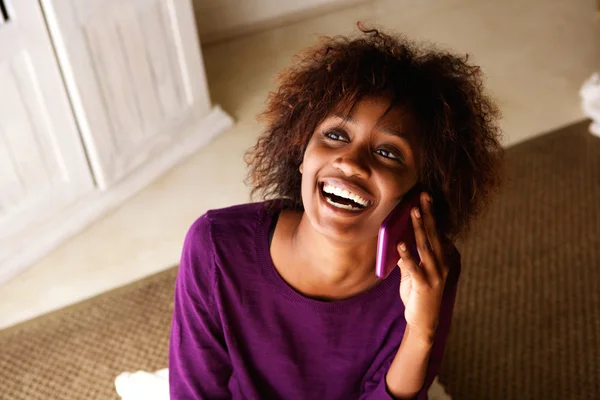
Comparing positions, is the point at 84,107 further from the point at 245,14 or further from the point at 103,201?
the point at 245,14

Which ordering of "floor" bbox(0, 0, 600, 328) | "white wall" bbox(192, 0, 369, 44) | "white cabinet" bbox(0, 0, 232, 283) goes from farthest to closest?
"white wall" bbox(192, 0, 369, 44) < "floor" bbox(0, 0, 600, 328) < "white cabinet" bbox(0, 0, 232, 283)

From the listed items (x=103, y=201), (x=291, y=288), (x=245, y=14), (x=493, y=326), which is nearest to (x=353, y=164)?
(x=291, y=288)

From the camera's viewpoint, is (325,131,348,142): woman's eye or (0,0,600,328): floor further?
(0,0,600,328): floor

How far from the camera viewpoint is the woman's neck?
108 cm

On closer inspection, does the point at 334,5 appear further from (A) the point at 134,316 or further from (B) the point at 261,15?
(A) the point at 134,316

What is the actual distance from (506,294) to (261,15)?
1.58m

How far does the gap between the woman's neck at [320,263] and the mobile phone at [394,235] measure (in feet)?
0.21

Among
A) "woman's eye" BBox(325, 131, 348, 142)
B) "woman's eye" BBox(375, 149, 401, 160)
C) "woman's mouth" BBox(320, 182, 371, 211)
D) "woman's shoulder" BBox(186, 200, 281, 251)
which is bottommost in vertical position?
"woman's shoulder" BBox(186, 200, 281, 251)

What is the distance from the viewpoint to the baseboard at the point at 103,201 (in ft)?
6.53

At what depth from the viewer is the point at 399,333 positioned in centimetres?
114

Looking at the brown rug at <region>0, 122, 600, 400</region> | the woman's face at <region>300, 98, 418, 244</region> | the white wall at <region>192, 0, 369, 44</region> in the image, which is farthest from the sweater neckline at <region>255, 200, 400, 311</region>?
the white wall at <region>192, 0, 369, 44</region>

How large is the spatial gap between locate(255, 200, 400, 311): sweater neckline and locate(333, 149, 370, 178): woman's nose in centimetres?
19

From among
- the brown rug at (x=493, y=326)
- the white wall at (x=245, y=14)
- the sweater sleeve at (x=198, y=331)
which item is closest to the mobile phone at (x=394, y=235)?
the sweater sleeve at (x=198, y=331)

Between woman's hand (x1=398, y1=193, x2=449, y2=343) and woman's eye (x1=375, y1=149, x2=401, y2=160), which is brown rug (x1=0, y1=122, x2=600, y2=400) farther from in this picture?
woman's eye (x1=375, y1=149, x2=401, y2=160)
